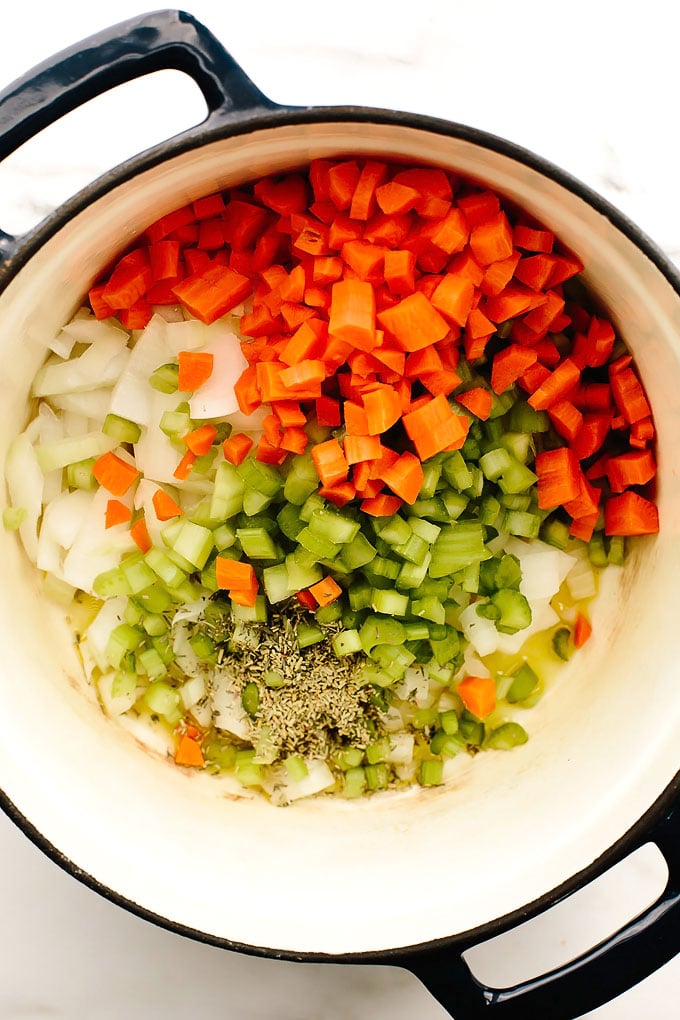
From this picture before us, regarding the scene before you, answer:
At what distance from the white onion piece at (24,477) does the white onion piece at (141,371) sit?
0.47 ft

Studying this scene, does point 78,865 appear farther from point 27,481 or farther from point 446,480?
point 446,480

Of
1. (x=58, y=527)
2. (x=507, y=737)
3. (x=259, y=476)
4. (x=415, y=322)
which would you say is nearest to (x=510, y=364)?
(x=415, y=322)

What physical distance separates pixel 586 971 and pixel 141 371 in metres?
1.02

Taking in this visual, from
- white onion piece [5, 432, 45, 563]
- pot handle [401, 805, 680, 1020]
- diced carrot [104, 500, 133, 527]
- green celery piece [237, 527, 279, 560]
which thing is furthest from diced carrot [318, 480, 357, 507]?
pot handle [401, 805, 680, 1020]

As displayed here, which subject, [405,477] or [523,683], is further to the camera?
[523,683]

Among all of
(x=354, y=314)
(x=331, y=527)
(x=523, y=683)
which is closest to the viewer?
(x=354, y=314)

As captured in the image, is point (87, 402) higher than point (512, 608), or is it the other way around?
point (87, 402)

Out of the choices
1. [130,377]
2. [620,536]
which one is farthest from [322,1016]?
[130,377]

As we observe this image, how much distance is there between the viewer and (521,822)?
122 centimetres

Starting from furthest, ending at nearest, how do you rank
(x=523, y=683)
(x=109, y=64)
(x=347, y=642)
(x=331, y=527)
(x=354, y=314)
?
(x=523, y=683)
(x=347, y=642)
(x=331, y=527)
(x=354, y=314)
(x=109, y=64)

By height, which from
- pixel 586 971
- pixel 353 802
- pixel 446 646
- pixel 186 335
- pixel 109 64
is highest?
pixel 109 64

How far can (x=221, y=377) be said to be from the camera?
1.18 m

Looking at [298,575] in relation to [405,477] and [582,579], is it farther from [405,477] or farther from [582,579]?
[582,579]

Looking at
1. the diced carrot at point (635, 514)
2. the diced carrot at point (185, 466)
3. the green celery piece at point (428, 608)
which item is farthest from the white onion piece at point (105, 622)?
the diced carrot at point (635, 514)
